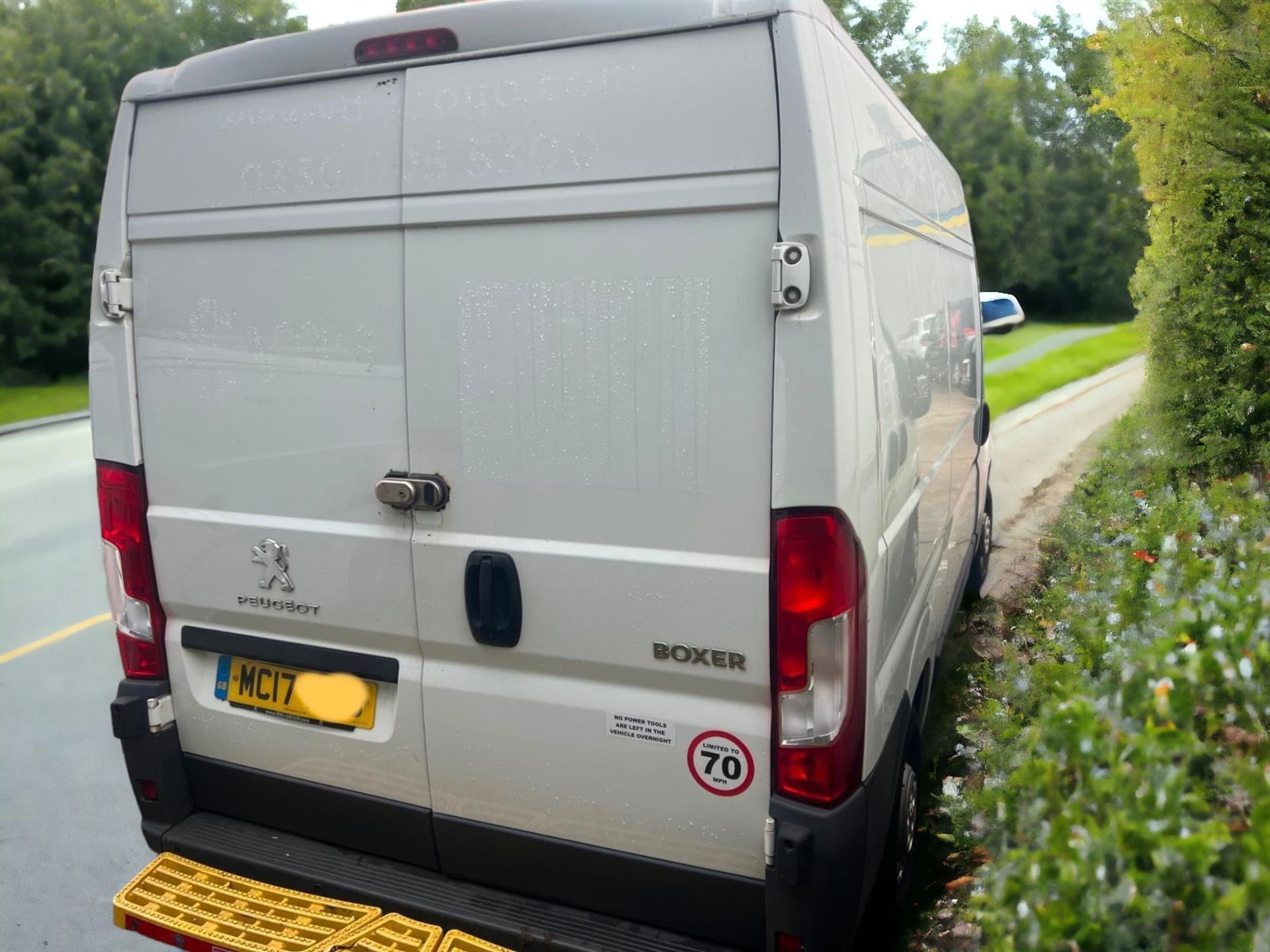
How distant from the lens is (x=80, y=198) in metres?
33.3

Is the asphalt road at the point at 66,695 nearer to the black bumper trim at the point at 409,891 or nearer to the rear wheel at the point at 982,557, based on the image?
the rear wheel at the point at 982,557

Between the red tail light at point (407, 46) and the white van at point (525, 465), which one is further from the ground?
the red tail light at point (407, 46)

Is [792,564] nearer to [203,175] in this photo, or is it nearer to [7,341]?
[203,175]

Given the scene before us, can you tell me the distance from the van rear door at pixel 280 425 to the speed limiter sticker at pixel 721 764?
81 cm

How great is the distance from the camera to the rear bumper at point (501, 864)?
104 inches

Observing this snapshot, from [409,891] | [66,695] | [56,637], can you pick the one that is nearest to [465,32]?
[409,891]

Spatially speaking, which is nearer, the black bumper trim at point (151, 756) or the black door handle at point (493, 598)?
the black door handle at point (493, 598)

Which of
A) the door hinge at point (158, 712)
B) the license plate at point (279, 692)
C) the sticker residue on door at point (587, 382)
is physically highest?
the sticker residue on door at point (587, 382)

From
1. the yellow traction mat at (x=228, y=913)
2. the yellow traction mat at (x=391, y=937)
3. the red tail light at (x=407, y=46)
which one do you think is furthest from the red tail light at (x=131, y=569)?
the red tail light at (x=407, y=46)

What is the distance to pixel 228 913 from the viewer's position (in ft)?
9.96

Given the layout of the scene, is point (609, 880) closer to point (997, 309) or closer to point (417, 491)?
point (417, 491)

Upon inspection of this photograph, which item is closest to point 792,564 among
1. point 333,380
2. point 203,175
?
point 333,380

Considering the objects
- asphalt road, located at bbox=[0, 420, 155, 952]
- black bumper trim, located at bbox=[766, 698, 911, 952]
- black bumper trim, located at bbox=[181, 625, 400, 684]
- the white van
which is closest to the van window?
the white van

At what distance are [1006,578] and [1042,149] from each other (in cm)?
3882
